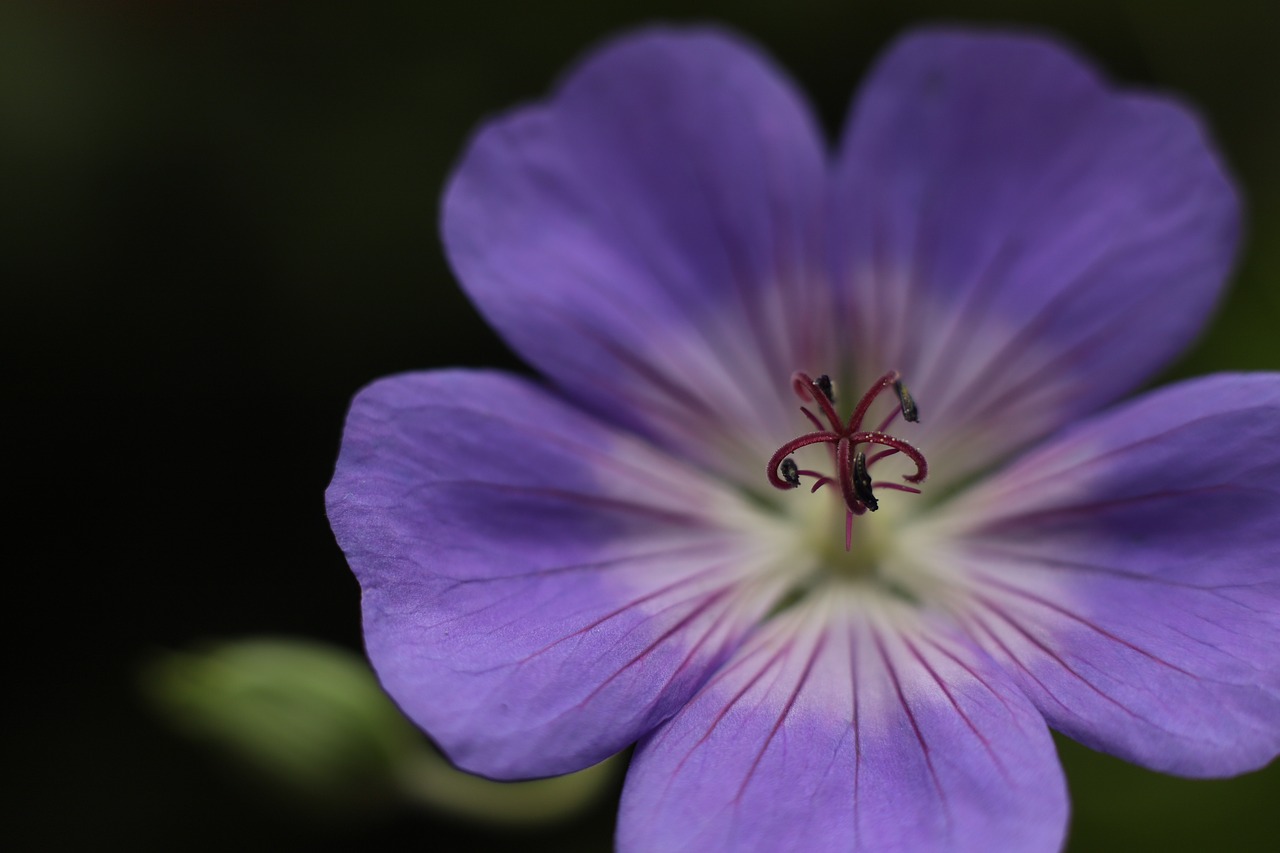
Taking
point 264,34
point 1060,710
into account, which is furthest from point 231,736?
point 264,34

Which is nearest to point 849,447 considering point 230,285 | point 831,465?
point 831,465

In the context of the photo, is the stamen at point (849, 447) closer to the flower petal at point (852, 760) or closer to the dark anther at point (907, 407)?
the dark anther at point (907, 407)

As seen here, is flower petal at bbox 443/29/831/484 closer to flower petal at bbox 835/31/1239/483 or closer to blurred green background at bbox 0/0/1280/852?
flower petal at bbox 835/31/1239/483

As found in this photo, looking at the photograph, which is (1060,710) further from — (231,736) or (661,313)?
(231,736)

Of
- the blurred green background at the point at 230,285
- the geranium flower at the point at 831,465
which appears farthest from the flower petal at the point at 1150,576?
the blurred green background at the point at 230,285

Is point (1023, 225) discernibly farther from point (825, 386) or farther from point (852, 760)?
point (852, 760)

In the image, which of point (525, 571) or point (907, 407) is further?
point (907, 407)

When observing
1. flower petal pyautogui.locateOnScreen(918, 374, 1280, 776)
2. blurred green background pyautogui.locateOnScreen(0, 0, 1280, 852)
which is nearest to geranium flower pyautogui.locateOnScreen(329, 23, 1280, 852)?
flower petal pyautogui.locateOnScreen(918, 374, 1280, 776)
